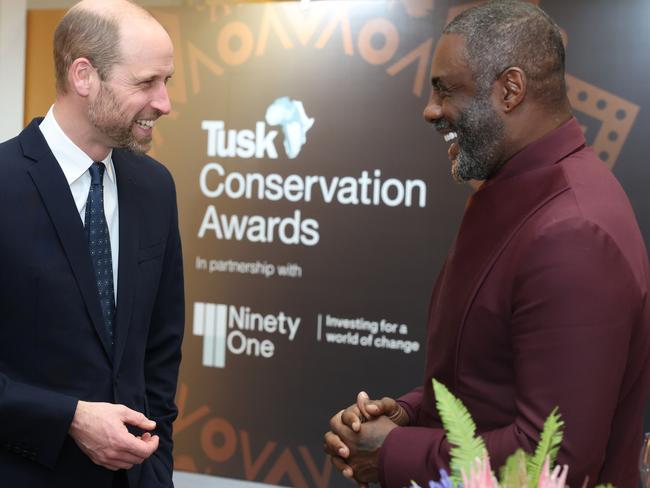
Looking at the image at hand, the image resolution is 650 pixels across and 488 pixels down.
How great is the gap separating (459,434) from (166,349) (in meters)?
1.45

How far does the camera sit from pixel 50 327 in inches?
73.6

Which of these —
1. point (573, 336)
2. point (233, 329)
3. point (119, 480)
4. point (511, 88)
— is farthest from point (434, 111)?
point (233, 329)

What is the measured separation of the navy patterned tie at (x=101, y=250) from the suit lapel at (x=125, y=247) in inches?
0.9

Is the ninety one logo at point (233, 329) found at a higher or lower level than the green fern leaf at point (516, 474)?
lower

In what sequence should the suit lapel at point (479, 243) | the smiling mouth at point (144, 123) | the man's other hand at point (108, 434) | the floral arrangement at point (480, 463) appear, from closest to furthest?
1. the floral arrangement at point (480, 463)
2. the suit lapel at point (479, 243)
3. the man's other hand at point (108, 434)
4. the smiling mouth at point (144, 123)

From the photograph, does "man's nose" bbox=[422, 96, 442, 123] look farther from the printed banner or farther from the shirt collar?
the printed banner

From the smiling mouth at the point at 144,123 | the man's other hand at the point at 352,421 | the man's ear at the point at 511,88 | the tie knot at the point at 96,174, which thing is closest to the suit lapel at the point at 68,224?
the tie knot at the point at 96,174

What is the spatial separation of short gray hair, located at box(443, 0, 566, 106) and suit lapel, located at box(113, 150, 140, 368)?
950 mm

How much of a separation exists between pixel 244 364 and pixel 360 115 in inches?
62.5

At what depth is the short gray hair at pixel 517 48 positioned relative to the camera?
62.2 inches

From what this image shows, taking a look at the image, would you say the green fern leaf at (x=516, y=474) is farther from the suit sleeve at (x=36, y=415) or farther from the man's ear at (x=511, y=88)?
the suit sleeve at (x=36, y=415)

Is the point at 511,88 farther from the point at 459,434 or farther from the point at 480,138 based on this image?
the point at 459,434

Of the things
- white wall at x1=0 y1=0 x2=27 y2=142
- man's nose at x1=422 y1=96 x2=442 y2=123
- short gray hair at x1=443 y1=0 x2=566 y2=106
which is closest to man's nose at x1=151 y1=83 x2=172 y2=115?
man's nose at x1=422 y1=96 x2=442 y2=123

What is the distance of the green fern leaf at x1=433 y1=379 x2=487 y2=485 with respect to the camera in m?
0.92
